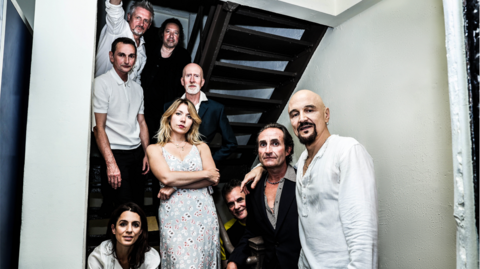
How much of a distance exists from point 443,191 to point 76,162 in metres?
2.42

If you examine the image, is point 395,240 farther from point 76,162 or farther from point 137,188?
point 76,162

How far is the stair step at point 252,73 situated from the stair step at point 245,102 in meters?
0.26

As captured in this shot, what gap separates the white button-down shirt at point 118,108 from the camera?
2.70 m

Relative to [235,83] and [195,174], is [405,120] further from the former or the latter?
[235,83]

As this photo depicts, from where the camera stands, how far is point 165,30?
134 inches

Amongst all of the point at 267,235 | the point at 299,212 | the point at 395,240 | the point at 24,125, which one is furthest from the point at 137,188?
the point at 395,240

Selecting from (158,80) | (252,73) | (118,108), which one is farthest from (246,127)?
(118,108)

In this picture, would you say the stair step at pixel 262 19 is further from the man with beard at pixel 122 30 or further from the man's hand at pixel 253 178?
the man's hand at pixel 253 178

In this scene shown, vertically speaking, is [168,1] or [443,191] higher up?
[168,1]

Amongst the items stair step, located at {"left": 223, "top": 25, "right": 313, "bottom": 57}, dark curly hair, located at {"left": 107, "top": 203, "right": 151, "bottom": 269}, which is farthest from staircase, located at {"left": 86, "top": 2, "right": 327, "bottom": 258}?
dark curly hair, located at {"left": 107, "top": 203, "right": 151, "bottom": 269}

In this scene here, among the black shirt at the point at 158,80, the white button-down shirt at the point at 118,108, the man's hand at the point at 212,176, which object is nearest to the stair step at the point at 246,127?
the black shirt at the point at 158,80

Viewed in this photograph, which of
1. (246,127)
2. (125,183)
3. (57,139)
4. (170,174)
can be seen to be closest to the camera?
(57,139)

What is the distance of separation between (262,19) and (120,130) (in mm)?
1793

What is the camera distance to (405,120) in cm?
252
